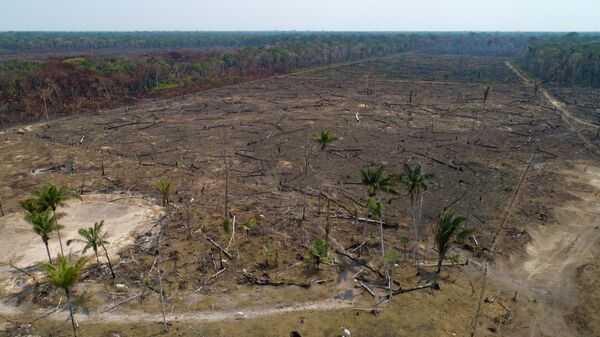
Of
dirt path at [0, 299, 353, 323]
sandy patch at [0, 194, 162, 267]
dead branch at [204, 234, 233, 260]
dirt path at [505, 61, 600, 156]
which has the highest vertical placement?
dirt path at [505, 61, 600, 156]

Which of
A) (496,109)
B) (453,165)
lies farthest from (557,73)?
(453,165)

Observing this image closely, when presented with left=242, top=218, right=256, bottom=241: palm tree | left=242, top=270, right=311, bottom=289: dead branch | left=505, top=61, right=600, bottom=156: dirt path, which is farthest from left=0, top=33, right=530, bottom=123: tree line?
left=505, top=61, right=600, bottom=156: dirt path

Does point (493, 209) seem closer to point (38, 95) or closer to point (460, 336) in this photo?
point (460, 336)

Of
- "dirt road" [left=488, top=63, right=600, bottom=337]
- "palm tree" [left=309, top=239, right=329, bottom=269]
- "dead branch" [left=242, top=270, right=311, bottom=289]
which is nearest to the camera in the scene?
"dirt road" [left=488, top=63, right=600, bottom=337]

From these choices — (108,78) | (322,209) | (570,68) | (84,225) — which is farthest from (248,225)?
(570,68)

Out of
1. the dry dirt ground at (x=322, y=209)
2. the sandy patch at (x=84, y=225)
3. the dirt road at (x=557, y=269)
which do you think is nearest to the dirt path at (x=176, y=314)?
the dry dirt ground at (x=322, y=209)

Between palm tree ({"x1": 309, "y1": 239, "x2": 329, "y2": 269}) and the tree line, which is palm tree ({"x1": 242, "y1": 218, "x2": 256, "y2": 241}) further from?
the tree line

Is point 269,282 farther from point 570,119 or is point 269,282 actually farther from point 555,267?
point 570,119
